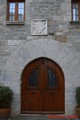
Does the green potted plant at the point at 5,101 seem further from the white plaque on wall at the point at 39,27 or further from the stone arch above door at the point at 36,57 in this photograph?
the white plaque on wall at the point at 39,27

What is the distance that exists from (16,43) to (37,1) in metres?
2.01

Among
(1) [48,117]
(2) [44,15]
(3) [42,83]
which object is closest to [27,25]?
(2) [44,15]

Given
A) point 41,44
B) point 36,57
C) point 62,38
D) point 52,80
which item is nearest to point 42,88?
point 52,80

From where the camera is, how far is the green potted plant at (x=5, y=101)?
1091cm

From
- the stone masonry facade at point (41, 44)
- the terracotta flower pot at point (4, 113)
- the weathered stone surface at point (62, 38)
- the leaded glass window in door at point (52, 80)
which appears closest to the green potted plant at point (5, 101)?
the terracotta flower pot at point (4, 113)

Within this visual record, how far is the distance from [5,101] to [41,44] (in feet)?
9.12

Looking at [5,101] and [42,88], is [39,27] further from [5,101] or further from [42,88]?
[5,101]

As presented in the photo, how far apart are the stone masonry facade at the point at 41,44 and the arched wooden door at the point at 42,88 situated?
0.90 ft

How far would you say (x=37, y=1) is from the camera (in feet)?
39.5

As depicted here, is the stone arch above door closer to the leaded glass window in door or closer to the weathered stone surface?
the weathered stone surface

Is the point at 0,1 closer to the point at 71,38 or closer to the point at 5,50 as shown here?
the point at 5,50

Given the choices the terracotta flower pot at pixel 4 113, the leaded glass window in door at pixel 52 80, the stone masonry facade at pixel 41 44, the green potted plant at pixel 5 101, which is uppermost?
the stone masonry facade at pixel 41 44

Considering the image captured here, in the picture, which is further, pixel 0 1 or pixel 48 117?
pixel 0 1

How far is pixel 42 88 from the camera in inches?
465
